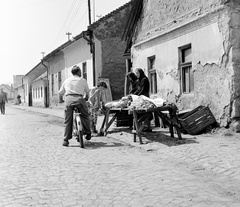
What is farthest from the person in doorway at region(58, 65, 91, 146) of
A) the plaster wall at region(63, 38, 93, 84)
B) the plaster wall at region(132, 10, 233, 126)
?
the plaster wall at region(63, 38, 93, 84)

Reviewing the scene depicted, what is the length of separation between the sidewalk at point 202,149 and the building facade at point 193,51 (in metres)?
1.16

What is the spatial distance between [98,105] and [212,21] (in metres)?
3.96

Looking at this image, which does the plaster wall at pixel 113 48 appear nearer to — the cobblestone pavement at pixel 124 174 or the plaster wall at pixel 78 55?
the plaster wall at pixel 78 55

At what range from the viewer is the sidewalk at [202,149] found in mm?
5441

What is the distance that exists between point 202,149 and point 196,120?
8.43ft

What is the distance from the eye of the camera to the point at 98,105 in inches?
392

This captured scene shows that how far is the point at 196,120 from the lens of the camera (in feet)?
30.5

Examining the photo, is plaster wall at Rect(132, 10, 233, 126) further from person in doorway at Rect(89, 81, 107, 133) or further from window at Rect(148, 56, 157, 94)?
person in doorway at Rect(89, 81, 107, 133)

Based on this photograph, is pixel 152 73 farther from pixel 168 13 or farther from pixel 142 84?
pixel 142 84

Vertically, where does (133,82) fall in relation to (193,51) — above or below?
below

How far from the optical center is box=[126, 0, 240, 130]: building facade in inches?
344

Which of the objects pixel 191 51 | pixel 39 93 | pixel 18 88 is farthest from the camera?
pixel 18 88

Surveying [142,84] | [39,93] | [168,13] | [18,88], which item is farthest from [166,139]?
[18,88]

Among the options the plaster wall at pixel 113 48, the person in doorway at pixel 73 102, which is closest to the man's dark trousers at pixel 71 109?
the person in doorway at pixel 73 102
